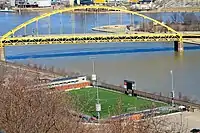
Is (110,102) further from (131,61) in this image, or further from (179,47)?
(179,47)

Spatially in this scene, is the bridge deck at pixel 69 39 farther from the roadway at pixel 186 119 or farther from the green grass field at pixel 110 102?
the roadway at pixel 186 119

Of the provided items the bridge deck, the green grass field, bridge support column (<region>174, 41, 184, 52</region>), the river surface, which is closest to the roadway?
the green grass field

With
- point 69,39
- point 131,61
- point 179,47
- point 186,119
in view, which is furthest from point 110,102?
point 179,47

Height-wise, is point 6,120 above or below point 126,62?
above

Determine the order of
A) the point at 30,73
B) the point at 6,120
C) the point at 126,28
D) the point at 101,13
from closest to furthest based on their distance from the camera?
the point at 6,120
the point at 30,73
the point at 126,28
the point at 101,13

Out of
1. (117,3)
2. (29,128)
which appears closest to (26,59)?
(29,128)

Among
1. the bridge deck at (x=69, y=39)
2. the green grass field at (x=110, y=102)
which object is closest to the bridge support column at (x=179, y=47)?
the bridge deck at (x=69, y=39)

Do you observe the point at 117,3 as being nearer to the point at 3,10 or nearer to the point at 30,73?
the point at 3,10
